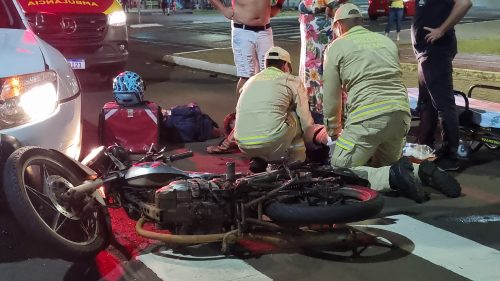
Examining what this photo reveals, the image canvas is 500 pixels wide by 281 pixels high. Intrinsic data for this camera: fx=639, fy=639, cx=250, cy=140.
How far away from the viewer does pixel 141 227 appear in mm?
3984

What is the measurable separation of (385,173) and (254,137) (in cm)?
110

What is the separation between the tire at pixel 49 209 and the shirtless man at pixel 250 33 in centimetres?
385

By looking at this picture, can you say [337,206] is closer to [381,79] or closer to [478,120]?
[381,79]

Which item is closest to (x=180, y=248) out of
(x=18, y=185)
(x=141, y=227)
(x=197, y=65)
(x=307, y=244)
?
(x=141, y=227)

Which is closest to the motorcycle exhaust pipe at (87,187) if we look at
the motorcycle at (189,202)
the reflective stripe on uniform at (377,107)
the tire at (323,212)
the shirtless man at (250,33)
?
the motorcycle at (189,202)

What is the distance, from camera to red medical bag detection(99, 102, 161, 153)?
6523mm

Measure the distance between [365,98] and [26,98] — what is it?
250 centimetres

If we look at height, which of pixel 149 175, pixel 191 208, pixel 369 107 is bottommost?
pixel 191 208

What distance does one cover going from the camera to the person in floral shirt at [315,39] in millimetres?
6805

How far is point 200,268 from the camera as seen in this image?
3.79 metres

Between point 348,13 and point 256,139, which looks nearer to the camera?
point 348,13

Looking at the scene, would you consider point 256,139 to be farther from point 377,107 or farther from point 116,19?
point 116,19

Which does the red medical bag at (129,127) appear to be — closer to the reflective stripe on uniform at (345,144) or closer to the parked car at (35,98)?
the parked car at (35,98)

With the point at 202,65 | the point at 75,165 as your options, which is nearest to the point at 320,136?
the point at 75,165
